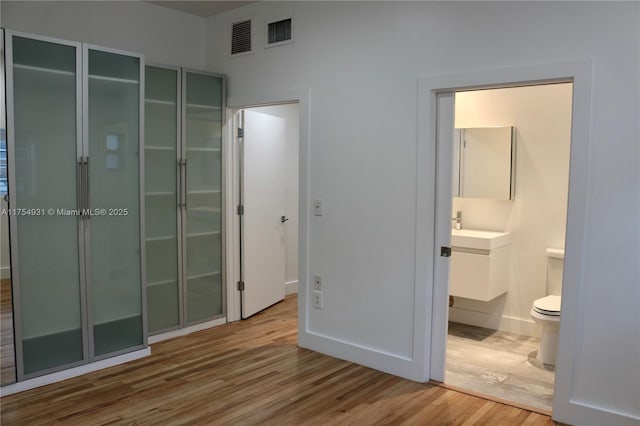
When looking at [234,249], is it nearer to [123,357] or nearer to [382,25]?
[123,357]

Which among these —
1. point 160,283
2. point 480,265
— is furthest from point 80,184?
point 480,265

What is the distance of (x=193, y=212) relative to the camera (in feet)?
14.8

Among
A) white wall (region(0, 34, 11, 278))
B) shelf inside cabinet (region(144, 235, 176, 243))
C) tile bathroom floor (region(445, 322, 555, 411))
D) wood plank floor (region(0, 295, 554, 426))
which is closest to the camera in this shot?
wood plank floor (region(0, 295, 554, 426))

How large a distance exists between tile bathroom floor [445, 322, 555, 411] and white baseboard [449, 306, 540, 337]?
0.06m

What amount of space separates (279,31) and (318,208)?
146 cm

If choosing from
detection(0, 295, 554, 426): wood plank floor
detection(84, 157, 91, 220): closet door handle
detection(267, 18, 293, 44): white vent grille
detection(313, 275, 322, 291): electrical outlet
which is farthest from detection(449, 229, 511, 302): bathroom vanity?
detection(84, 157, 91, 220): closet door handle

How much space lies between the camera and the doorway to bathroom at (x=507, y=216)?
14.1ft

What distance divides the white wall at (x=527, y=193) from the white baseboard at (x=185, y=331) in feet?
7.59

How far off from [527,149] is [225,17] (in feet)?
9.34

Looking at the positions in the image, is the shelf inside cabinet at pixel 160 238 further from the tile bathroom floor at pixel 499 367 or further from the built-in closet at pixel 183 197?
the tile bathroom floor at pixel 499 367

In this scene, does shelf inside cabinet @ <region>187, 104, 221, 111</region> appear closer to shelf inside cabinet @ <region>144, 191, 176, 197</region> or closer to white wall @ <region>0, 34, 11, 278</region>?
shelf inside cabinet @ <region>144, 191, 176, 197</region>

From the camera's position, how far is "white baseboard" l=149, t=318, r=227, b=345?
4258 mm

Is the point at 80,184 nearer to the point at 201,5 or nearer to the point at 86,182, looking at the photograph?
the point at 86,182

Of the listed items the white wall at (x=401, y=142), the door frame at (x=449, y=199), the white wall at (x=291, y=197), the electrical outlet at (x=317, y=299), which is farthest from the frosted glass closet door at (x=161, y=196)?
the door frame at (x=449, y=199)
